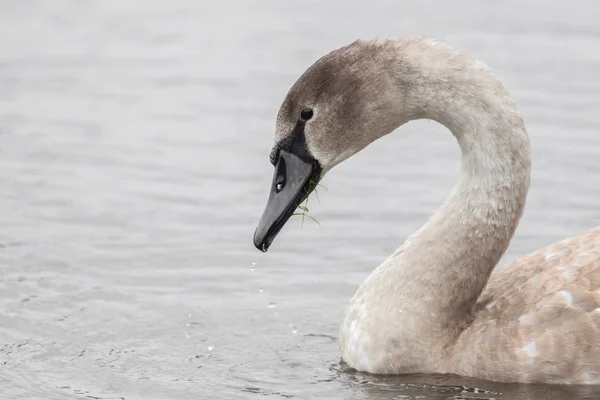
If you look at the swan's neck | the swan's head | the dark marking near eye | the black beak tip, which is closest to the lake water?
the swan's neck

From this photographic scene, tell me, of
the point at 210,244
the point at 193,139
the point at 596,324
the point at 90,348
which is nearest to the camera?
→ the point at 596,324

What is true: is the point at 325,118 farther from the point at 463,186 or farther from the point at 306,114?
the point at 463,186

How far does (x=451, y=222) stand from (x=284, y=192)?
0.95 meters

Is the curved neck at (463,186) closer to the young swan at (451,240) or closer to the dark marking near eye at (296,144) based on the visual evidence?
the young swan at (451,240)

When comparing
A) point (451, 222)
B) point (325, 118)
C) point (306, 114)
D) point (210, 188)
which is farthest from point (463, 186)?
point (210, 188)

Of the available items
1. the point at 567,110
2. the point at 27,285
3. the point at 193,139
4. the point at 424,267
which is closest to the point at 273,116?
the point at 193,139

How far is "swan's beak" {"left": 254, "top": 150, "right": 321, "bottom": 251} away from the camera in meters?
8.43

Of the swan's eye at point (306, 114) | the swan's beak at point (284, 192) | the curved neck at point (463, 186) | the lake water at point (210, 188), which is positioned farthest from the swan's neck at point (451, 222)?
the swan's beak at point (284, 192)

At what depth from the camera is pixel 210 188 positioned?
38.2 feet

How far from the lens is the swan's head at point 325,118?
8.33 m

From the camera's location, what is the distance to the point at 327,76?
8.31 m

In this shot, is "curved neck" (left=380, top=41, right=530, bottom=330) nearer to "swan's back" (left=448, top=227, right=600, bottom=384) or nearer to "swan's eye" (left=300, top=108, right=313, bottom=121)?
"swan's back" (left=448, top=227, right=600, bottom=384)

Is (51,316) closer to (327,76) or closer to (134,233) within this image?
(134,233)

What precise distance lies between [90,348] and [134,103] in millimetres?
4484
